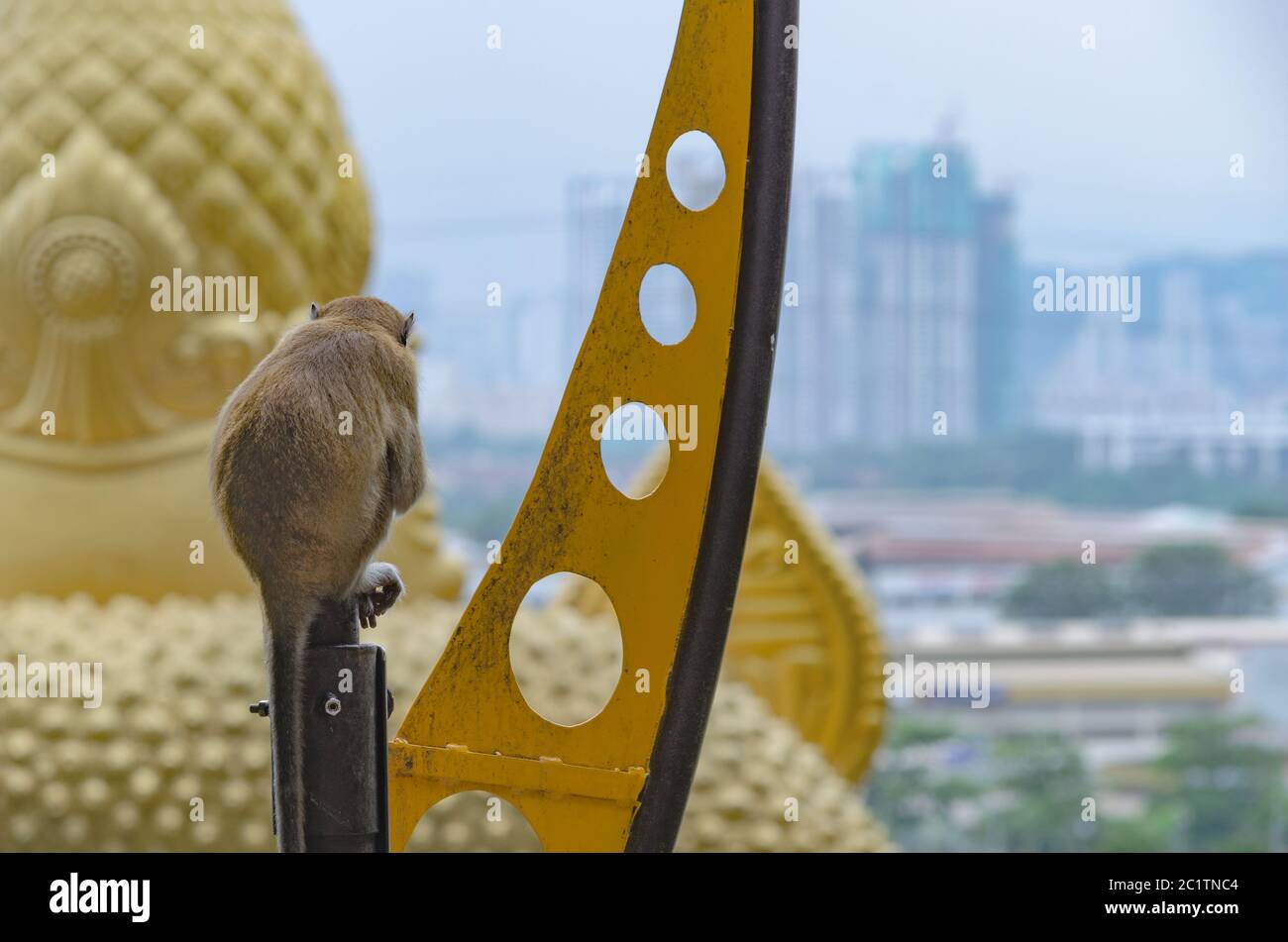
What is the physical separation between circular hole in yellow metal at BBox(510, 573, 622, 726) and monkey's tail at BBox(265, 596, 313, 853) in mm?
1348

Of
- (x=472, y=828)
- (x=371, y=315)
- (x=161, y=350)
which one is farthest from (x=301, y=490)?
(x=161, y=350)

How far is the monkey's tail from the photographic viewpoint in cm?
190

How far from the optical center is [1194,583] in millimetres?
9484

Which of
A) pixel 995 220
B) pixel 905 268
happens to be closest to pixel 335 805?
pixel 905 268

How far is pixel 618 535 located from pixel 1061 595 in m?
7.88

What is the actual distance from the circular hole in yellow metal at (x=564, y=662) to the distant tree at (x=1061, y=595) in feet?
20.7

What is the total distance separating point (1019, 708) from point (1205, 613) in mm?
1374

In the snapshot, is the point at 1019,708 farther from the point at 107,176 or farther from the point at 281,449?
the point at 281,449

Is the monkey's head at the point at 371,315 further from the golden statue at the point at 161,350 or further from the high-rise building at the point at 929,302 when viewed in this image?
the high-rise building at the point at 929,302

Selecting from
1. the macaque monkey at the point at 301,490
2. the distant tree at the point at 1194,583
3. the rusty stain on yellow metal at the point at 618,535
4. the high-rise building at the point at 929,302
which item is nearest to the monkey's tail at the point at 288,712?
the macaque monkey at the point at 301,490

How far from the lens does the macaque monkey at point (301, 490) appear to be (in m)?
1.91

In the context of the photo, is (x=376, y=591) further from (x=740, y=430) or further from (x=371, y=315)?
(x=740, y=430)

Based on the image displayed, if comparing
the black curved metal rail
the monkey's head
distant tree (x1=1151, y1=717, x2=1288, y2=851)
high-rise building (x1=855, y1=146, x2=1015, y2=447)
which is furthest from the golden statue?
distant tree (x1=1151, y1=717, x2=1288, y2=851)

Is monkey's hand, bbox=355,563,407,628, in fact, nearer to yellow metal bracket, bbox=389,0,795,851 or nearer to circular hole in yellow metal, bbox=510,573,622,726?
yellow metal bracket, bbox=389,0,795,851
